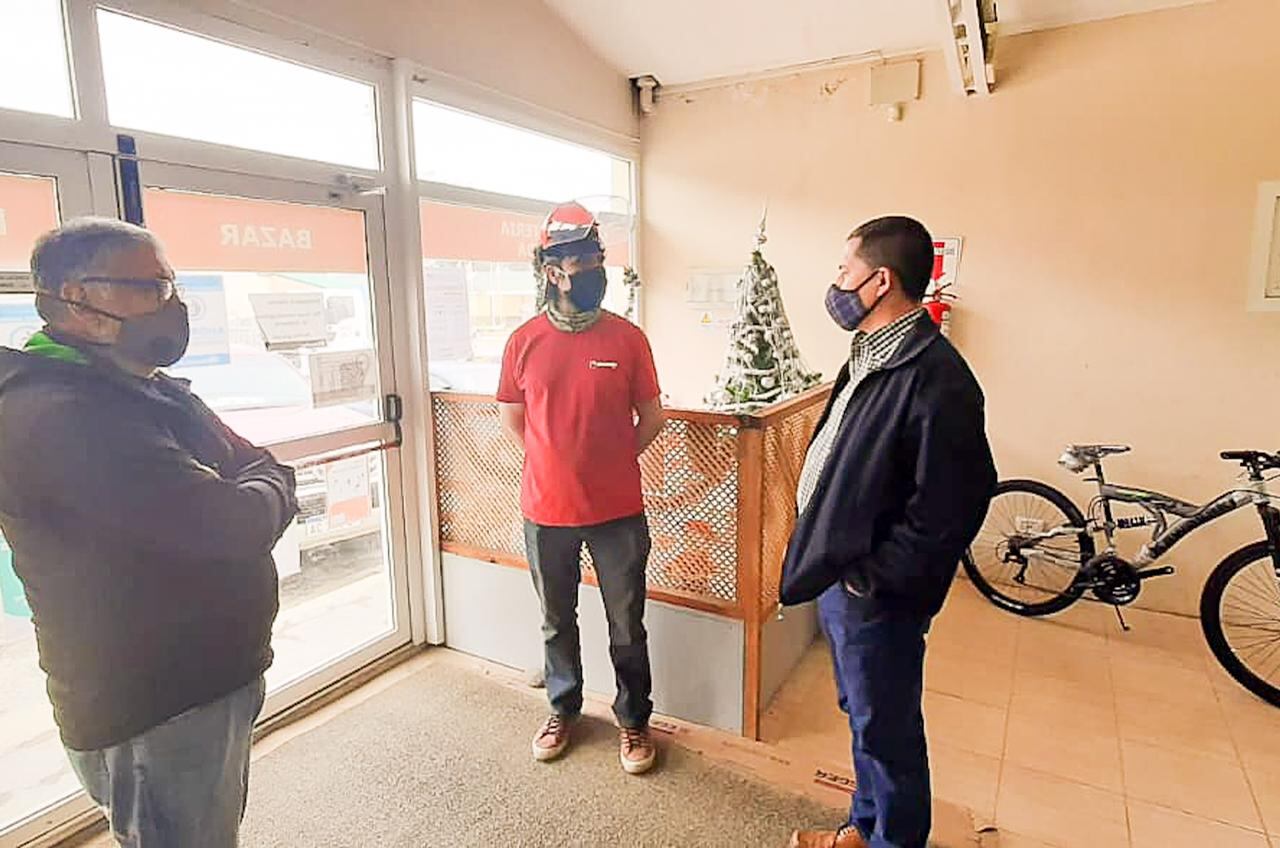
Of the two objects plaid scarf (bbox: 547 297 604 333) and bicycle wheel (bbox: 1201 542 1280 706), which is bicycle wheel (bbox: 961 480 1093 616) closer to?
bicycle wheel (bbox: 1201 542 1280 706)

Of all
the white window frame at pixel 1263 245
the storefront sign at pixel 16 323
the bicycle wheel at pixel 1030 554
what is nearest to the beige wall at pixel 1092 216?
the white window frame at pixel 1263 245

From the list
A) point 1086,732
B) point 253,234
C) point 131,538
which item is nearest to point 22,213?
point 253,234

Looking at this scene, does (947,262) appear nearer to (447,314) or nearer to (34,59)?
(447,314)

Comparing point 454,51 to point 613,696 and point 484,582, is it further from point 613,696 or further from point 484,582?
point 613,696

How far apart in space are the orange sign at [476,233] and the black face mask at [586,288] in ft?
2.36

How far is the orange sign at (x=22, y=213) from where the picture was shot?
1.87m

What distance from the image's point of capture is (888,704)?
1.75 metres

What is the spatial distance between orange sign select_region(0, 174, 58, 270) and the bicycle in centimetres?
371

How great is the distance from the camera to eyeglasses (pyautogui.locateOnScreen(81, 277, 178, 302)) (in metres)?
1.21

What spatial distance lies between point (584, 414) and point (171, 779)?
1.33 meters

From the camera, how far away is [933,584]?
1.65 m

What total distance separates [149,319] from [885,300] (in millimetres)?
1469

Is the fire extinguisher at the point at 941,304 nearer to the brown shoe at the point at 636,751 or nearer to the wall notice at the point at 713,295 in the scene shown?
the wall notice at the point at 713,295

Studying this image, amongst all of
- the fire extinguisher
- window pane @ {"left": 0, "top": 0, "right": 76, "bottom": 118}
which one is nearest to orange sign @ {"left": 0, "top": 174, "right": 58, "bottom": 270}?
window pane @ {"left": 0, "top": 0, "right": 76, "bottom": 118}
